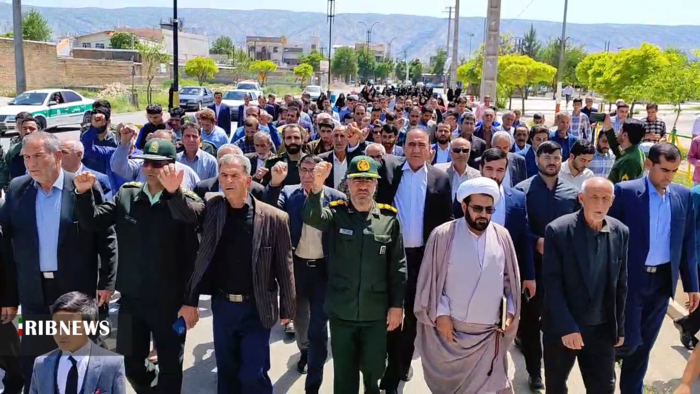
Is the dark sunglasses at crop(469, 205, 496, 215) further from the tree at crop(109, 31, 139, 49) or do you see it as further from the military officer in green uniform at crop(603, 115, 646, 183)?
the tree at crop(109, 31, 139, 49)

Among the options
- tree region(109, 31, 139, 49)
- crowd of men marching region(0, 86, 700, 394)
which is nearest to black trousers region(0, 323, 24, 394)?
crowd of men marching region(0, 86, 700, 394)

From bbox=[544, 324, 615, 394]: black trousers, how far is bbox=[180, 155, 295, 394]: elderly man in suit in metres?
1.88

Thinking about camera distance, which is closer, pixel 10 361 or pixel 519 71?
pixel 10 361

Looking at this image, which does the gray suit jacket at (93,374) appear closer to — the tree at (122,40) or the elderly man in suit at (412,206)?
the elderly man in suit at (412,206)

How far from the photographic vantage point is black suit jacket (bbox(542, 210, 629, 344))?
386 centimetres

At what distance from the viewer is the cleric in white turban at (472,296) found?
3.72 m

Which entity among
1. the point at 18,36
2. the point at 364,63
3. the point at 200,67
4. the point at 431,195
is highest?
the point at 364,63

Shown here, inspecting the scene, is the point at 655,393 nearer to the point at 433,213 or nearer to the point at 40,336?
the point at 433,213

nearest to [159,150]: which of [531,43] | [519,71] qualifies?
[519,71]

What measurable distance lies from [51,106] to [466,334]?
72.7 feet

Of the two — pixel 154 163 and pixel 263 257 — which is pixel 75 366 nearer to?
pixel 263 257

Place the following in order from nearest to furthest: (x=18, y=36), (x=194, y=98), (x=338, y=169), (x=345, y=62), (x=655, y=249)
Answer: (x=655, y=249) → (x=338, y=169) → (x=18, y=36) → (x=194, y=98) → (x=345, y=62)

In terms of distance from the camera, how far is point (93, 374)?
121 inches

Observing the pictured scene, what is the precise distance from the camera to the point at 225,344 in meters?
3.98
